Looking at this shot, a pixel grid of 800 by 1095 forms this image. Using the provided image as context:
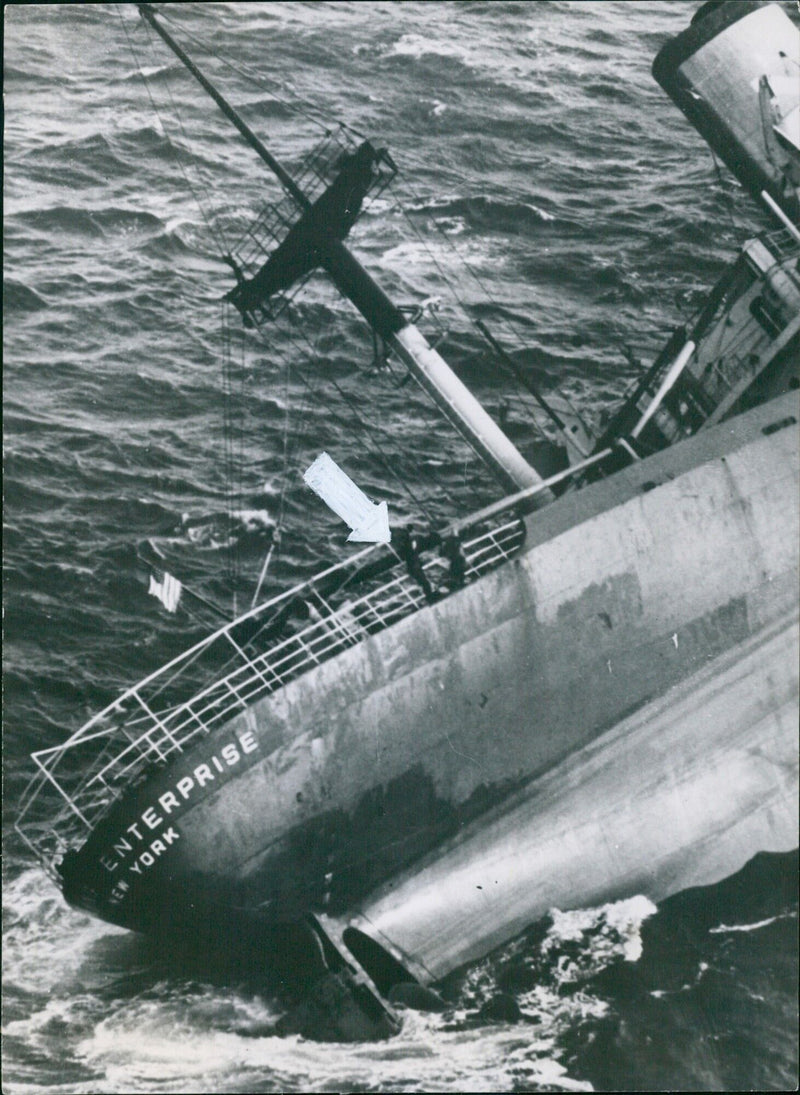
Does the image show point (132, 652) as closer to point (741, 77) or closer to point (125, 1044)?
point (125, 1044)

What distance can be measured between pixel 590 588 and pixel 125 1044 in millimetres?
9774

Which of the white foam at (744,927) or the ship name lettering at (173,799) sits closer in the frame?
the ship name lettering at (173,799)

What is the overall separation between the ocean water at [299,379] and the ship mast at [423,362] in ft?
3.80

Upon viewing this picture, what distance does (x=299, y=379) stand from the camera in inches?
998

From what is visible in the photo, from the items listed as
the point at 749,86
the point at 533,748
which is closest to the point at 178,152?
the point at 749,86

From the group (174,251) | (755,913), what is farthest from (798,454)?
(174,251)

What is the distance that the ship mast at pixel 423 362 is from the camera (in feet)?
62.7

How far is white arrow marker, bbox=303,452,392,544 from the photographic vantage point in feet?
55.4

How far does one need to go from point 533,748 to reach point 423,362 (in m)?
7.88

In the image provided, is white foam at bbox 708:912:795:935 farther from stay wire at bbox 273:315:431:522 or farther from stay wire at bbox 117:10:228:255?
stay wire at bbox 117:10:228:255

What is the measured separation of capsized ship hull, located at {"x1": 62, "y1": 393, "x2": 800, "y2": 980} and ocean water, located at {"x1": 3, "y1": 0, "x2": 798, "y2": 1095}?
1.06 m

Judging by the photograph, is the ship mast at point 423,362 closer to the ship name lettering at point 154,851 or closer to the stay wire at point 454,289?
the stay wire at point 454,289

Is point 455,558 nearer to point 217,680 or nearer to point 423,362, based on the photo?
point 423,362

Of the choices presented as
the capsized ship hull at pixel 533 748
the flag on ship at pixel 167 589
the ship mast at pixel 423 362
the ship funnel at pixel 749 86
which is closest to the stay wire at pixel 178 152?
the ship mast at pixel 423 362
